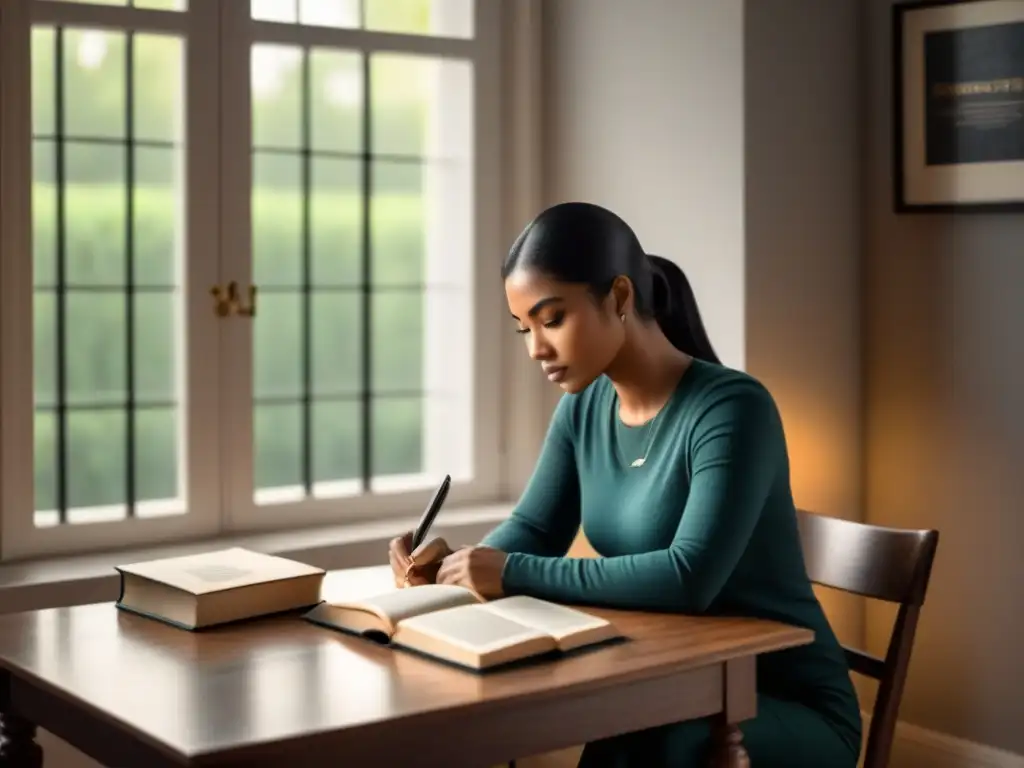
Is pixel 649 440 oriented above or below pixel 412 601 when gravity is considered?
above

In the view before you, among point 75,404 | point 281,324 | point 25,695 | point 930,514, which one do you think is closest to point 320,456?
point 281,324

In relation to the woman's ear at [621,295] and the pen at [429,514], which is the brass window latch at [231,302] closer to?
the pen at [429,514]

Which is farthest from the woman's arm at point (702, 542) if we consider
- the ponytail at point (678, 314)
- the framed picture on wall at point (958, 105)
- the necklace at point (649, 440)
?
the framed picture on wall at point (958, 105)

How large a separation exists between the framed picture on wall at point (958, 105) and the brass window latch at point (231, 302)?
1.45 m

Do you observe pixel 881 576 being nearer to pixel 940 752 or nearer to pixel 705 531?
pixel 705 531

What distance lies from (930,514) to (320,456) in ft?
4.61

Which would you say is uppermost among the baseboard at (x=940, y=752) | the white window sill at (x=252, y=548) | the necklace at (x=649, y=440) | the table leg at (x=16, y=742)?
the necklace at (x=649, y=440)

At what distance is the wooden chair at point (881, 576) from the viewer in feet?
7.75

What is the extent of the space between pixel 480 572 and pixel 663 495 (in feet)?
1.02

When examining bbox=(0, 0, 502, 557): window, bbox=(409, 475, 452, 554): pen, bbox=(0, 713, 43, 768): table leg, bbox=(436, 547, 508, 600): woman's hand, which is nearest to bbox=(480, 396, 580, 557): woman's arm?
bbox=(409, 475, 452, 554): pen

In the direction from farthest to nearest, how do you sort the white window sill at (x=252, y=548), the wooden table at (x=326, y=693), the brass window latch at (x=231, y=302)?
the brass window latch at (x=231, y=302) < the white window sill at (x=252, y=548) < the wooden table at (x=326, y=693)

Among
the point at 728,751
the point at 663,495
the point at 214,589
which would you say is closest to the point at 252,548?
the point at 214,589

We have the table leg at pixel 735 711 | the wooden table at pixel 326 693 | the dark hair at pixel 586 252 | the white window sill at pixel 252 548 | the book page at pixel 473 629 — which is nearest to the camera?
the wooden table at pixel 326 693

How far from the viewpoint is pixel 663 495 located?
233cm
